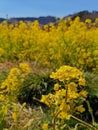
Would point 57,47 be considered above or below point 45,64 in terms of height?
above

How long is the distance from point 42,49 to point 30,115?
15.4 feet

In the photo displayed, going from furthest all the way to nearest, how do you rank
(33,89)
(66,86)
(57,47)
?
(57,47) → (33,89) → (66,86)

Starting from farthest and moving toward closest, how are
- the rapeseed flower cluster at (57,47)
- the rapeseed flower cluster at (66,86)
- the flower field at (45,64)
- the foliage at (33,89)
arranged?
the rapeseed flower cluster at (57,47), the foliage at (33,89), the flower field at (45,64), the rapeseed flower cluster at (66,86)

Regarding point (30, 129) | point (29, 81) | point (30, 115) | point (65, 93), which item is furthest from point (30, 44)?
point (65, 93)

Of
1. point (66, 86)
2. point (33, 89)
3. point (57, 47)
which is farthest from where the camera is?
point (57, 47)

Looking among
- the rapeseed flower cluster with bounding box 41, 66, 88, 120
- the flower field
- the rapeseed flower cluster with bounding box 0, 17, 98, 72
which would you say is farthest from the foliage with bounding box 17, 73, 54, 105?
the rapeseed flower cluster with bounding box 41, 66, 88, 120

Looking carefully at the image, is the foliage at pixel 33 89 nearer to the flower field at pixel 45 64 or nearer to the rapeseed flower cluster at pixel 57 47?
the flower field at pixel 45 64

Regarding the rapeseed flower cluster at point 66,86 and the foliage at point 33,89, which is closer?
the rapeseed flower cluster at point 66,86

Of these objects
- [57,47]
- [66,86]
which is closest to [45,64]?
[57,47]

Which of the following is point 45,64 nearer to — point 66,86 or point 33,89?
point 33,89

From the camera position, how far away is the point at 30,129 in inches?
157

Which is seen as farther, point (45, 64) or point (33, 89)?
point (45, 64)

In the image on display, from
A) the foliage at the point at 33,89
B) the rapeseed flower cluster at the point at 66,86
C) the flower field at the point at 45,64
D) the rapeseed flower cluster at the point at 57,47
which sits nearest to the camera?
the rapeseed flower cluster at the point at 66,86

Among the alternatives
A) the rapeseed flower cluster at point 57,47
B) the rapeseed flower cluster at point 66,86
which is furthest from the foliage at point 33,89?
the rapeseed flower cluster at point 66,86
